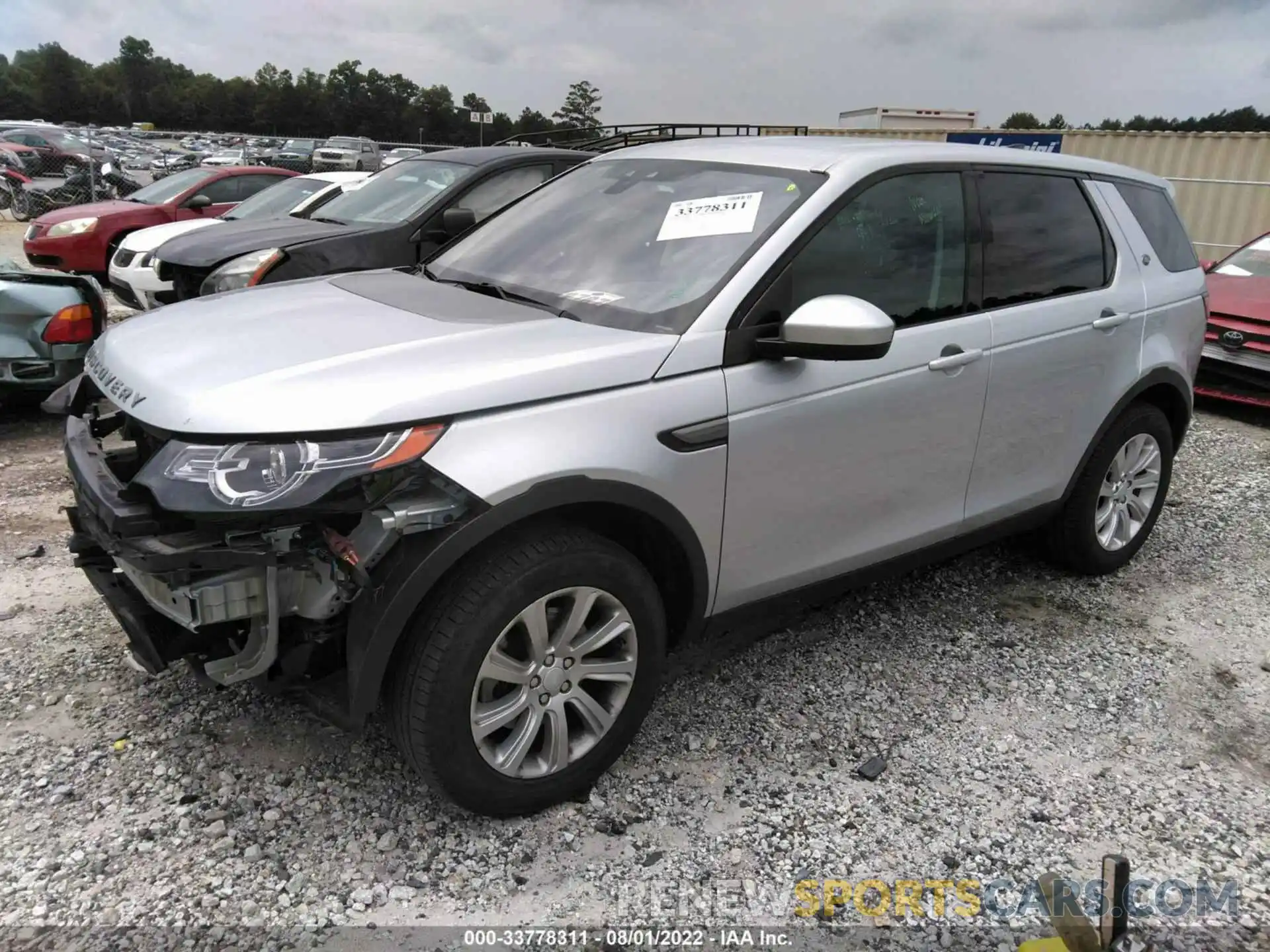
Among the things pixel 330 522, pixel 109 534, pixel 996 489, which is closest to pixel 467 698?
pixel 330 522

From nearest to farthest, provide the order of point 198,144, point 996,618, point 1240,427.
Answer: point 996,618
point 1240,427
point 198,144

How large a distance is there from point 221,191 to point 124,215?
3.79 feet

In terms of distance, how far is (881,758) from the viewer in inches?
118

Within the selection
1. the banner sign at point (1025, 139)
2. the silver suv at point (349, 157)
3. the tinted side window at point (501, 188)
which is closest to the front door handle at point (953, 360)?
the tinted side window at point (501, 188)

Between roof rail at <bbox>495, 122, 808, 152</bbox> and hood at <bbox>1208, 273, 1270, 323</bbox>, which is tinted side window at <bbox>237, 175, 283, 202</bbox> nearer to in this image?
roof rail at <bbox>495, 122, 808, 152</bbox>

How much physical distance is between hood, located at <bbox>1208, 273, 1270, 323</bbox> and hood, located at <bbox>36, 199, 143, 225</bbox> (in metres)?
11.0

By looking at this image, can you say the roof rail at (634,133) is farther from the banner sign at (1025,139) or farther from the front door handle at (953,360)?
the banner sign at (1025,139)

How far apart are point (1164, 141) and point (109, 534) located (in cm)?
1697

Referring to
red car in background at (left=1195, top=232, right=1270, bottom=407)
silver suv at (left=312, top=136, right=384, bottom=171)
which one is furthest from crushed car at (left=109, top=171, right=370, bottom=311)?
silver suv at (left=312, top=136, right=384, bottom=171)

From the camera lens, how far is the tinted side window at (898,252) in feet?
9.66

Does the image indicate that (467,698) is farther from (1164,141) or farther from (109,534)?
(1164,141)

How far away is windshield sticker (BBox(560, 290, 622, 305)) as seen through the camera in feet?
9.46

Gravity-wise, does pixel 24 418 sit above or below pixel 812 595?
below

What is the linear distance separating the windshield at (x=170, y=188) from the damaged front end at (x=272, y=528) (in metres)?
10.5
